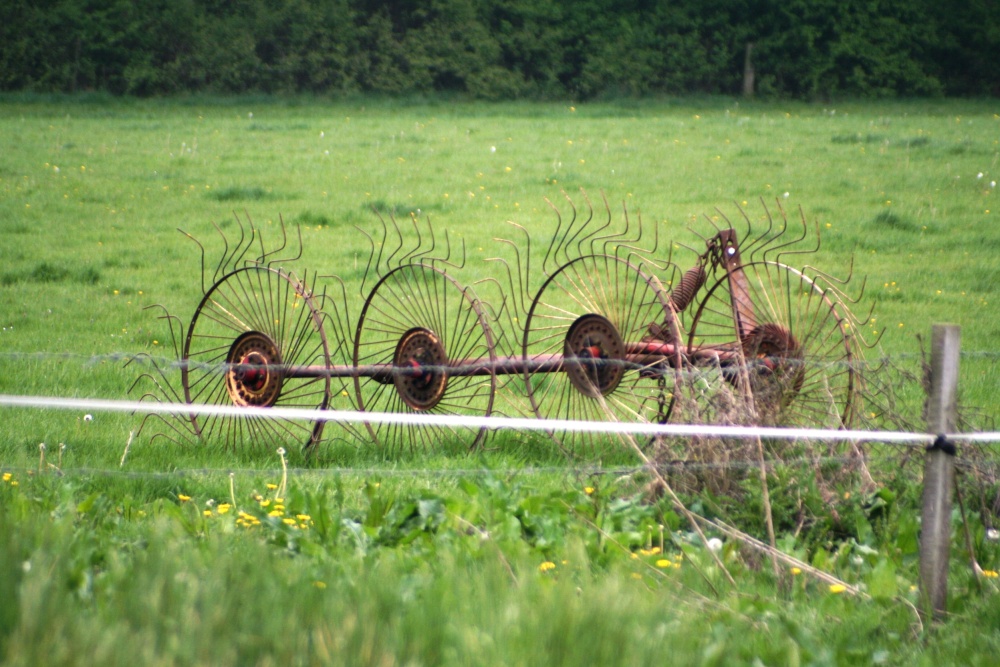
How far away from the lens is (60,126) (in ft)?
63.4

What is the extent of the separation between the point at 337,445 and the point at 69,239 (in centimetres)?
674

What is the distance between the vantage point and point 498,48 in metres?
30.4

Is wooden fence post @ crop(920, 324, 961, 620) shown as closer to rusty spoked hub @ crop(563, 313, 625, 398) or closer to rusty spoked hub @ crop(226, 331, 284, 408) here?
rusty spoked hub @ crop(563, 313, 625, 398)

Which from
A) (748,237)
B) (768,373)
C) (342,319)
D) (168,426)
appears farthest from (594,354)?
(748,237)

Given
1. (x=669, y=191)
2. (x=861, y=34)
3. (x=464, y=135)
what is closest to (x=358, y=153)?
(x=464, y=135)

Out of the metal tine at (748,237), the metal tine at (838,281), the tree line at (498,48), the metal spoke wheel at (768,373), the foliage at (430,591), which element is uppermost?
the tree line at (498,48)

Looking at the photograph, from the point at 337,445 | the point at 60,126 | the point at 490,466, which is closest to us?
the point at 490,466

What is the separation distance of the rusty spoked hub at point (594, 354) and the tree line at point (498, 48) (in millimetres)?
23731

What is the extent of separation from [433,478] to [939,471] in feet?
8.87

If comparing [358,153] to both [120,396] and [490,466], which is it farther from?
[490,466]

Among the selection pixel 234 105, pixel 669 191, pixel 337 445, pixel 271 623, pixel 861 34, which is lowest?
pixel 337 445

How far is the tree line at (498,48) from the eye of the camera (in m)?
28.7

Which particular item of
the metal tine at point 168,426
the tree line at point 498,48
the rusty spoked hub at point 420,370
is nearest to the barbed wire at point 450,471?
the rusty spoked hub at point 420,370

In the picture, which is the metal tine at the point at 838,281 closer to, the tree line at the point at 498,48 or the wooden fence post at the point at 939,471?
the wooden fence post at the point at 939,471
